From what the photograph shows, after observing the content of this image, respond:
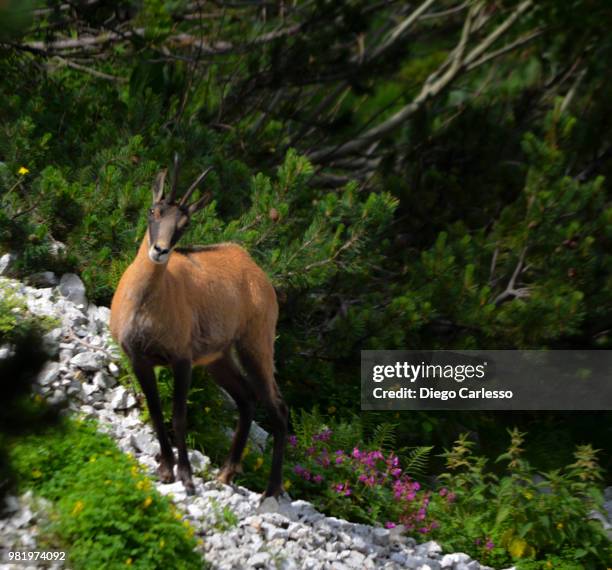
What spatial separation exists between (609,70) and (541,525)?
694cm

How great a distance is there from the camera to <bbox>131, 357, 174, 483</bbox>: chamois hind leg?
644 centimetres

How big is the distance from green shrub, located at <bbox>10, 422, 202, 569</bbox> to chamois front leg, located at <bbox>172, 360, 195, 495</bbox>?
0.26m

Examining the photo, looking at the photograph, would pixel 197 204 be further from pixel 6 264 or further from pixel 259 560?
pixel 6 264

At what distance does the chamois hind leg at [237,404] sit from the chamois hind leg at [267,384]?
91 mm

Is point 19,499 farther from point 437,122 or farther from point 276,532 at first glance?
point 437,122

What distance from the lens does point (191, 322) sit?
21.6ft

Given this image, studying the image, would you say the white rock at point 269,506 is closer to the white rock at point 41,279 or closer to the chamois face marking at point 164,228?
the chamois face marking at point 164,228

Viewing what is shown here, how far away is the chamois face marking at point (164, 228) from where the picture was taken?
19.2ft

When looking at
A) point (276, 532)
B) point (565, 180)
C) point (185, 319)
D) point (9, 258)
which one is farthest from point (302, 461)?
point (565, 180)

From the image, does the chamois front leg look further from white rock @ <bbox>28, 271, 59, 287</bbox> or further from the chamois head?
white rock @ <bbox>28, 271, 59, 287</bbox>

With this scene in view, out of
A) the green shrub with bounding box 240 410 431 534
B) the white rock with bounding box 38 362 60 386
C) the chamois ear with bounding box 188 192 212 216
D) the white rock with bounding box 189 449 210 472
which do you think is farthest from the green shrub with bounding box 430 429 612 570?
the chamois ear with bounding box 188 192 212 216

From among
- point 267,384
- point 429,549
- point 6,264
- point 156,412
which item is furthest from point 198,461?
point 6,264

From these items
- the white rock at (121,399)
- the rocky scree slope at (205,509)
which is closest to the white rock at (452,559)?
the rocky scree slope at (205,509)

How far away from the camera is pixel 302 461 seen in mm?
8070
